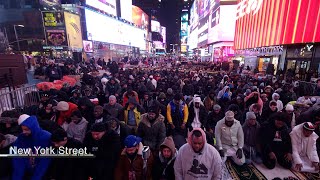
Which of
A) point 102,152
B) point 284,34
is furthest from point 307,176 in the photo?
point 284,34

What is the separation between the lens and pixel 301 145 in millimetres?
4566

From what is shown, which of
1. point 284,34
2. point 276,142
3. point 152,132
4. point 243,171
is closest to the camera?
point 152,132

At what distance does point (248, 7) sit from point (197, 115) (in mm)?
22467

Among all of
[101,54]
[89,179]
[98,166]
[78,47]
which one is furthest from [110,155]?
[101,54]

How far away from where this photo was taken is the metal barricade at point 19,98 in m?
7.24

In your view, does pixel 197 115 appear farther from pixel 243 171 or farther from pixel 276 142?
pixel 276 142

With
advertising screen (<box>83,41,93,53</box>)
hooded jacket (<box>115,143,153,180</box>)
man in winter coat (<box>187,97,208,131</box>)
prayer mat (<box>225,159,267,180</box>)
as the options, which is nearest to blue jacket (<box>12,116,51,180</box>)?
hooded jacket (<box>115,143,153,180</box>)

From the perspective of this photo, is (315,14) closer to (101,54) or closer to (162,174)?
(162,174)

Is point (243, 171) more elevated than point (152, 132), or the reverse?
point (152, 132)

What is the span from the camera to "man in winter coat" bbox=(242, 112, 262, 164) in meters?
5.04

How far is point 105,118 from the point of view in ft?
16.2

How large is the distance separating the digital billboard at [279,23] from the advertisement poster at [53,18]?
22.4m

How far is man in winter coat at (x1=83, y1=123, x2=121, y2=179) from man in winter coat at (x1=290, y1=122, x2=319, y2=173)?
412 centimetres

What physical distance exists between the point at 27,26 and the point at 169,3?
306ft
